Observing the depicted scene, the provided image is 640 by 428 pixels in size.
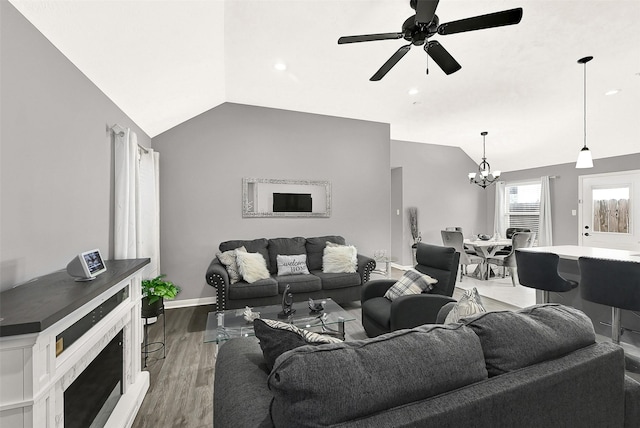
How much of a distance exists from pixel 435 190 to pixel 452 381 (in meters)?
6.77

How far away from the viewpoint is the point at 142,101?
3.03m

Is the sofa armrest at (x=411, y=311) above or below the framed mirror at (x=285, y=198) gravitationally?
below

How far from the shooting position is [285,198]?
4738 millimetres

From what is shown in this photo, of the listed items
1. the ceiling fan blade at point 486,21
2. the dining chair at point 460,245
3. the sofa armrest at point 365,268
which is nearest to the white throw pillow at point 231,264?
the sofa armrest at point 365,268

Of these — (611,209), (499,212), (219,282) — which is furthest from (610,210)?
(219,282)

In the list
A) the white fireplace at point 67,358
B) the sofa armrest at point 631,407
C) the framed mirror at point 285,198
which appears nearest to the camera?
the white fireplace at point 67,358

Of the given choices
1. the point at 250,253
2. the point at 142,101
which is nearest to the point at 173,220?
the point at 250,253

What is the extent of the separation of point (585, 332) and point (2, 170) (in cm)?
261

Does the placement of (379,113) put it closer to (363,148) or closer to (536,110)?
(363,148)

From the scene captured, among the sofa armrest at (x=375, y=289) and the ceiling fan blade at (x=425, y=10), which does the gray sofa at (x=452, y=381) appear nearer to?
the ceiling fan blade at (x=425, y=10)

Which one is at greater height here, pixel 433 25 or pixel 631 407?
pixel 433 25

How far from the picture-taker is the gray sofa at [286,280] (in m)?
3.46

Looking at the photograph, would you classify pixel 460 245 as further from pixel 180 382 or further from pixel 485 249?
pixel 180 382

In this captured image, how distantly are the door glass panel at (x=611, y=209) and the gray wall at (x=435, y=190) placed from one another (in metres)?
2.27
